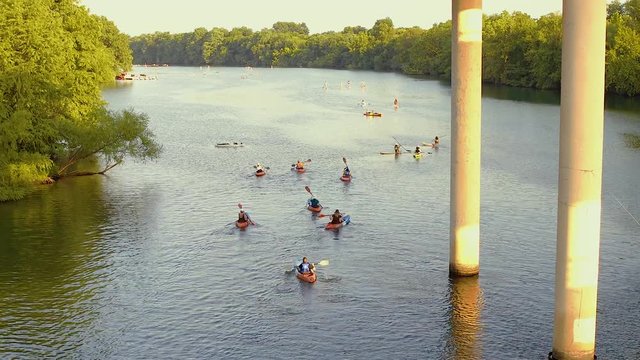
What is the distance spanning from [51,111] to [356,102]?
57478 mm

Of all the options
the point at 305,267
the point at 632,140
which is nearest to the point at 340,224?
the point at 305,267

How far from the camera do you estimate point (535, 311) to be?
25328 millimetres

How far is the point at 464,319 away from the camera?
2502cm

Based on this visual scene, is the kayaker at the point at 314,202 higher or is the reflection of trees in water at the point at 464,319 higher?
the kayaker at the point at 314,202

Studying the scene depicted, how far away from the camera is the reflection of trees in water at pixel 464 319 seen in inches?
897

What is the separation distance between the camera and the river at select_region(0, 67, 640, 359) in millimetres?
23859

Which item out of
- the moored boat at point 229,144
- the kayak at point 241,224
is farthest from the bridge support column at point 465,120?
the moored boat at point 229,144

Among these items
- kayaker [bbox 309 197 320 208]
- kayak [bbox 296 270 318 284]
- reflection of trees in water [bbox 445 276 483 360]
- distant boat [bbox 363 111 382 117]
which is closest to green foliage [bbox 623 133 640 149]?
distant boat [bbox 363 111 382 117]

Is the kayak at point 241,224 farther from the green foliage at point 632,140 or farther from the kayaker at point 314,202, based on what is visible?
the green foliage at point 632,140

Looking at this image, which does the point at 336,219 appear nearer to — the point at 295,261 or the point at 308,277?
the point at 295,261

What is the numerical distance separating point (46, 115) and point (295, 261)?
23713 mm

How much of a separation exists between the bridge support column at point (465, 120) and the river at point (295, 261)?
231 cm

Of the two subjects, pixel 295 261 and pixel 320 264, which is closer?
pixel 320 264

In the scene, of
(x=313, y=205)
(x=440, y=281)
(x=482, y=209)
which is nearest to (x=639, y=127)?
(x=482, y=209)
